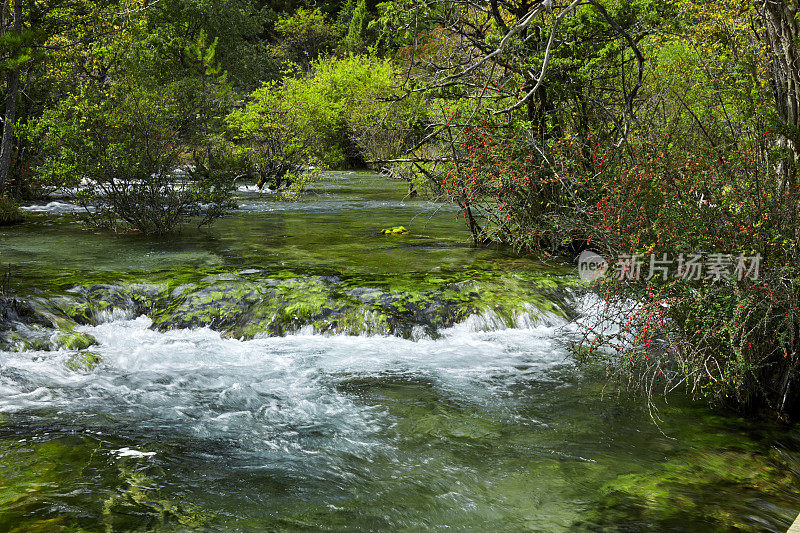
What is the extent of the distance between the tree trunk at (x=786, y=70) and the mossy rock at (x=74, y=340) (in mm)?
6829

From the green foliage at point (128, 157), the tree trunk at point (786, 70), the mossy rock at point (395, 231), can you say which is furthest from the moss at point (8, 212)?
the tree trunk at point (786, 70)

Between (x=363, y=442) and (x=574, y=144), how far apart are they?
557 centimetres

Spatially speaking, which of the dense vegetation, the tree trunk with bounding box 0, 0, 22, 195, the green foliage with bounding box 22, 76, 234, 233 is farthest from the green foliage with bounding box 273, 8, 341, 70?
the tree trunk with bounding box 0, 0, 22, 195

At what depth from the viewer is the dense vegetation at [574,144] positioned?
450 cm

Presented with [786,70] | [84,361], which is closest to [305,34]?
[84,361]

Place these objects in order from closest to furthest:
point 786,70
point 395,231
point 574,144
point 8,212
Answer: point 786,70
point 574,144
point 395,231
point 8,212

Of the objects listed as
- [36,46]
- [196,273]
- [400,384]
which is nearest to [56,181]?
[36,46]

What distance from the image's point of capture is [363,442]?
15.6ft

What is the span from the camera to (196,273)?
8922 mm

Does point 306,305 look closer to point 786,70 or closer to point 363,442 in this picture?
point 363,442

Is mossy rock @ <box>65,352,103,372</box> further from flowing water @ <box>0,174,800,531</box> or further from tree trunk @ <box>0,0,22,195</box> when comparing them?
tree trunk @ <box>0,0,22,195</box>

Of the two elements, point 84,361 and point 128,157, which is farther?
point 128,157

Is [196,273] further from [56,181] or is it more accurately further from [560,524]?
[56,181]

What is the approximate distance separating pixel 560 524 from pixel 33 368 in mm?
5165
